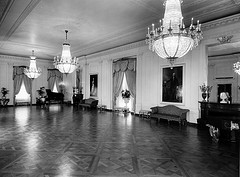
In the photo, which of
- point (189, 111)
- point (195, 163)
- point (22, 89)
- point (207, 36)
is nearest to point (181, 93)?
point (189, 111)

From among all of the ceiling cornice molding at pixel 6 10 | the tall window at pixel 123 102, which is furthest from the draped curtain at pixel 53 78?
the ceiling cornice molding at pixel 6 10

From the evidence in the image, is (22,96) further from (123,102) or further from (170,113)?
(170,113)

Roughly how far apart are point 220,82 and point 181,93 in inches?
227

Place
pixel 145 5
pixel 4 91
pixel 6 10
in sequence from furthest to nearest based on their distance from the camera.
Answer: pixel 4 91 < pixel 6 10 < pixel 145 5

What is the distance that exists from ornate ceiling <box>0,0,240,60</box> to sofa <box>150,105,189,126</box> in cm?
325

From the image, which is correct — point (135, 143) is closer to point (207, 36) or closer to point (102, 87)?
point (207, 36)

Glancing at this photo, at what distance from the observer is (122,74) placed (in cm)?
984

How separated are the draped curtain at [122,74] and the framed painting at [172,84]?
1.96m

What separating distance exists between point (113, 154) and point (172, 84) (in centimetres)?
474

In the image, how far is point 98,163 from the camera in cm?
301

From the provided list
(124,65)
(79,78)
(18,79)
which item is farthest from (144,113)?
(18,79)

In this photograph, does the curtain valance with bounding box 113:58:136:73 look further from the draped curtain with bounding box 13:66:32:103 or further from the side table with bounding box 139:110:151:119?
the draped curtain with bounding box 13:66:32:103

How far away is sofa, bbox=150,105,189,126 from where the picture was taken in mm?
6456

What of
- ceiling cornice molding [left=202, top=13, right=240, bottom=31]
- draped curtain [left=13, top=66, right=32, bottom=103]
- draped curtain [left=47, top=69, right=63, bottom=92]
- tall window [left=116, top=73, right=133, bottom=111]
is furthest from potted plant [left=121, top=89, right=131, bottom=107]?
draped curtain [left=13, top=66, right=32, bottom=103]
